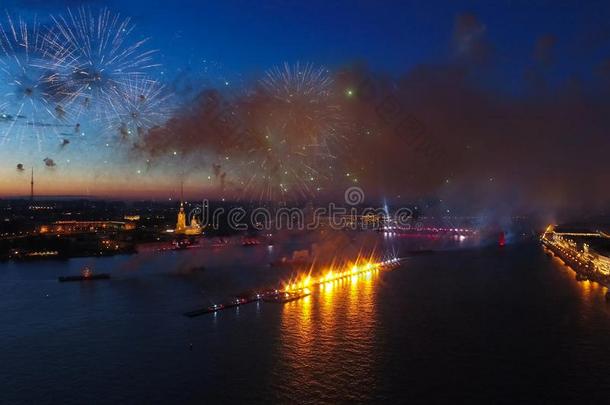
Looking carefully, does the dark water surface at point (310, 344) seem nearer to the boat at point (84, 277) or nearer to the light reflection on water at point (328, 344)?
the light reflection on water at point (328, 344)

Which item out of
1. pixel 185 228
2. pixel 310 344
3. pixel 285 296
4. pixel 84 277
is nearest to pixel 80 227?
pixel 185 228

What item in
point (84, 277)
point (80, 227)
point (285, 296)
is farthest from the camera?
point (80, 227)

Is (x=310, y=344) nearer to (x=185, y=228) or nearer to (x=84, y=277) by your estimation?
(x=84, y=277)

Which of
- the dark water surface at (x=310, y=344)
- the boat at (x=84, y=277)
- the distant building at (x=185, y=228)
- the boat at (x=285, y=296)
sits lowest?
the dark water surface at (x=310, y=344)

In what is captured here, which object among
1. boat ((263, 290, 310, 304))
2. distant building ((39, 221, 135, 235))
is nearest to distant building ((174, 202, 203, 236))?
distant building ((39, 221, 135, 235))

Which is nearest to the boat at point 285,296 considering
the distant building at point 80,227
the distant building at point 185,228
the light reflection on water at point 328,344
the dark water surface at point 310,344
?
the light reflection on water at point 328,344
